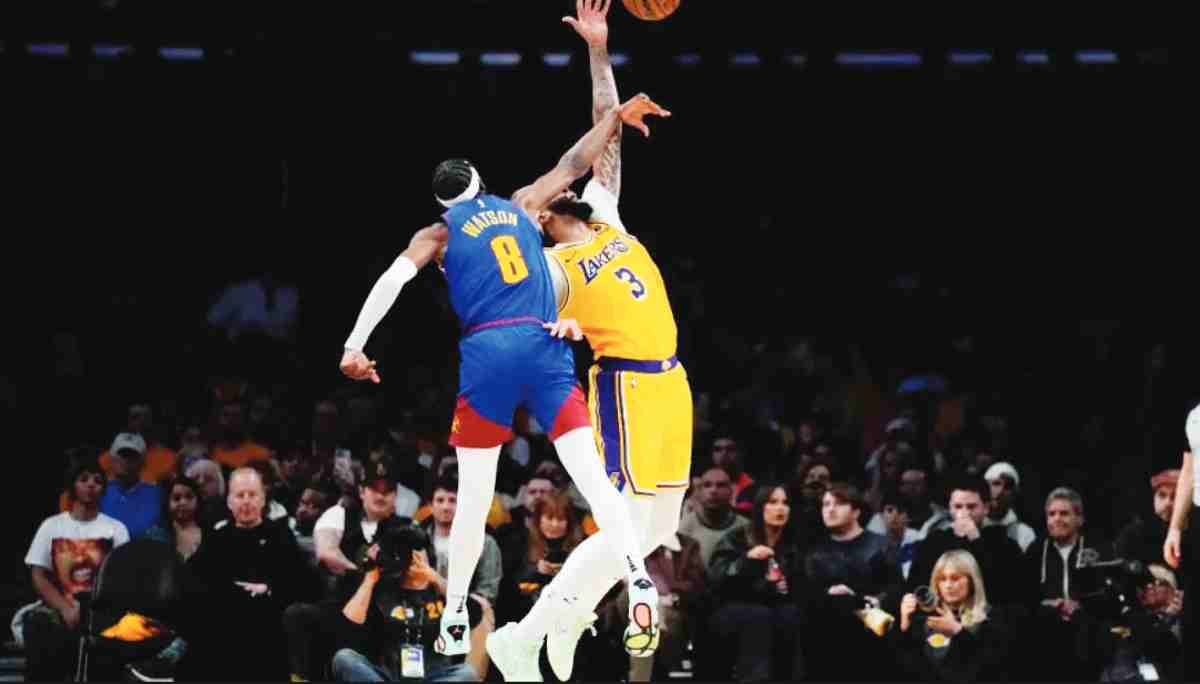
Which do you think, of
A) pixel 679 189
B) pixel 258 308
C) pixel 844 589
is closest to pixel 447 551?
pixel 844 589

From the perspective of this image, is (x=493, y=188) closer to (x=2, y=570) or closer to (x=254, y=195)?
(x=254, y=195)

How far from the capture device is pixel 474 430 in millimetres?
9117

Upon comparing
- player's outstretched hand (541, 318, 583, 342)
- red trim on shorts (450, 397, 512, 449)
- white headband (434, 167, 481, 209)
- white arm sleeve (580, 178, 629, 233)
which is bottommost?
red trim on shorts (450, 397, 512, 449)

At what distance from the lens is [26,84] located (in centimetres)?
1728

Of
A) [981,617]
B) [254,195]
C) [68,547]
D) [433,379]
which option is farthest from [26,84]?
[981,617]

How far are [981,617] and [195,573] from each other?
468 cm

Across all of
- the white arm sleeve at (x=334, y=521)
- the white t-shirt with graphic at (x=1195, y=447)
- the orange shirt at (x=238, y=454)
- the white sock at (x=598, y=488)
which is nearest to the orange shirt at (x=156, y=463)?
the orange shirt at (x=238, y=454)

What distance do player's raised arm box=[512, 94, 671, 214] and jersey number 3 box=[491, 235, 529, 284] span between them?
0.96ft

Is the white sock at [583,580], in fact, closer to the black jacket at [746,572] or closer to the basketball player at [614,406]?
the basketball player at [614,406]

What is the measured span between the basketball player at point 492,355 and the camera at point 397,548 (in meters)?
2.51

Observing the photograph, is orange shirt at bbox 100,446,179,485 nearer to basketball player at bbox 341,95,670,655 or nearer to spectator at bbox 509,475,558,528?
spectator at bbox 509,475,558,528

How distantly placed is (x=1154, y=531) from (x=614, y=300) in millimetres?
4806

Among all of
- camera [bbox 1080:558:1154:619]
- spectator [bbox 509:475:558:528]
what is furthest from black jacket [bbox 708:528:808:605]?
camera [bbox 1080:558:1154:619]

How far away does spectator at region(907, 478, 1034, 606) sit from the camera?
1241 cm
